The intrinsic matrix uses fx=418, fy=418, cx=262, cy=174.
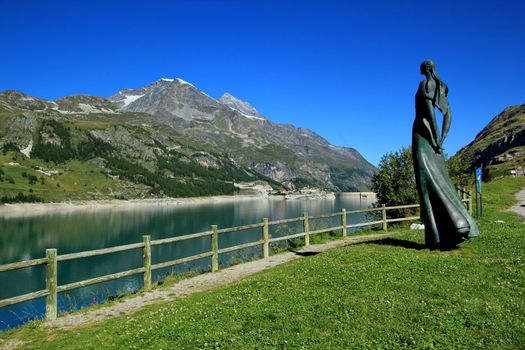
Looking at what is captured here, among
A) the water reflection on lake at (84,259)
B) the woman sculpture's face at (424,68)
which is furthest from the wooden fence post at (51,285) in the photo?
the woman sculpture's face at (424,68)

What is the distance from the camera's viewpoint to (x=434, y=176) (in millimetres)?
16719

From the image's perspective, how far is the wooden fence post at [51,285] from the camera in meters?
13.3

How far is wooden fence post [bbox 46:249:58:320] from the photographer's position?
43.7ft

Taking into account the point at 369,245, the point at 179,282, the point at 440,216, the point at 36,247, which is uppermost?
the point at 440,216

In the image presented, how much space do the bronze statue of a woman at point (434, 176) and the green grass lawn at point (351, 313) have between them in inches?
56.9

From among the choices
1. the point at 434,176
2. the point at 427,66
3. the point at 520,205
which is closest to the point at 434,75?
the point at 427,66

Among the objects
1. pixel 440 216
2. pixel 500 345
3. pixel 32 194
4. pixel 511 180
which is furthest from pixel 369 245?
pixel 32 194

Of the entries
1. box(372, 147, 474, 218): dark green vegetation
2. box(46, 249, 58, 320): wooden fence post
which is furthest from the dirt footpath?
box(372, 147, 474, 218): dark green vegetation

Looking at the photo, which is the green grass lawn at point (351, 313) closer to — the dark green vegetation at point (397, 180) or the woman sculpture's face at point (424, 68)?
the woman sculpture's face at point (424, 68)

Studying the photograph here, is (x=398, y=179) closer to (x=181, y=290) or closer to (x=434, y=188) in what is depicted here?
(x=434, y=188)

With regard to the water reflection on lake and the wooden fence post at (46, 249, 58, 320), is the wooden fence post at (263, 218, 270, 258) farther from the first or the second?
the wooden fence post at (46, 249, 58, 320)

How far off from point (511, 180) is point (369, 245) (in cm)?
5745

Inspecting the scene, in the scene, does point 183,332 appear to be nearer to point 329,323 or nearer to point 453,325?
point 329,323

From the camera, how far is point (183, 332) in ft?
31.8
